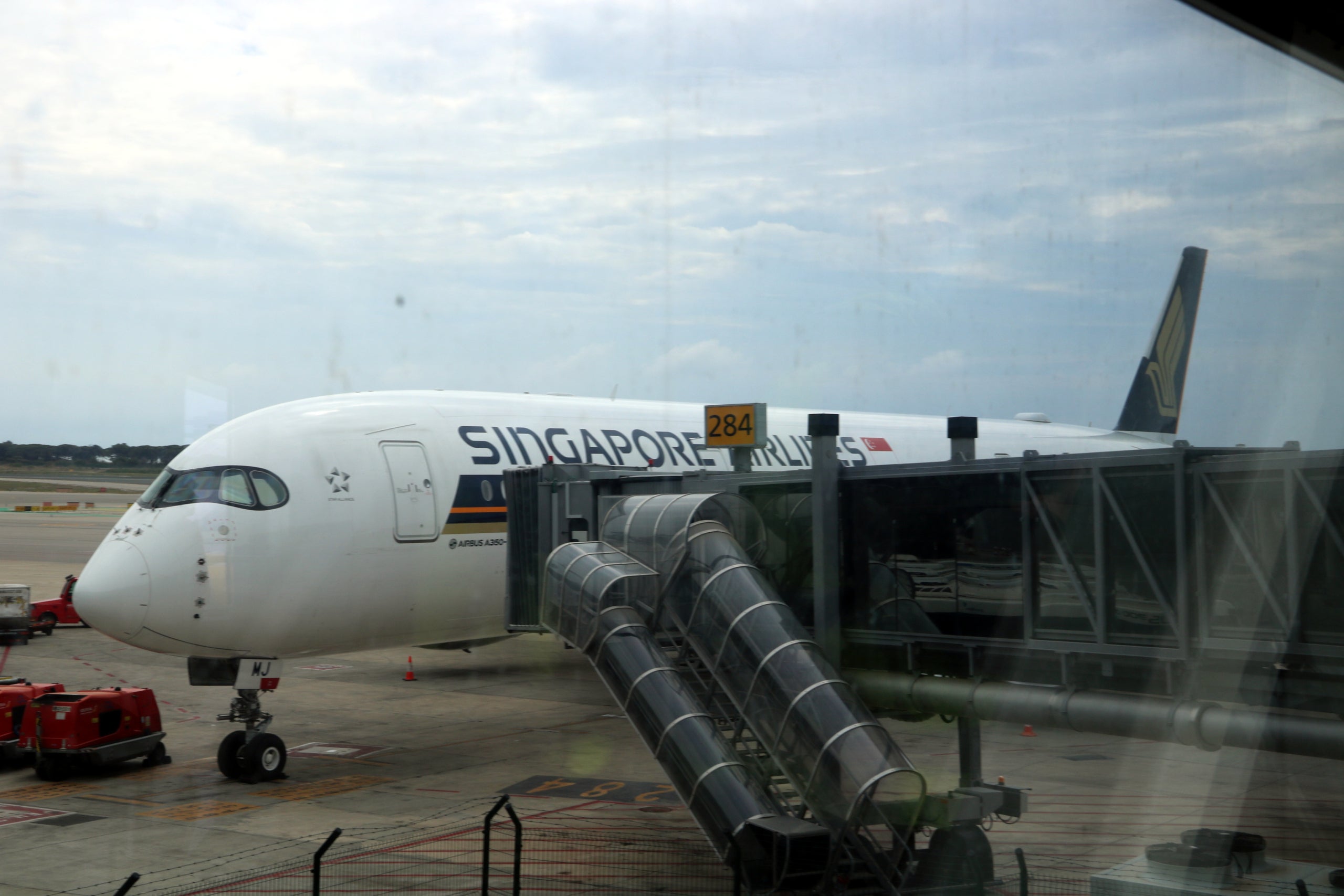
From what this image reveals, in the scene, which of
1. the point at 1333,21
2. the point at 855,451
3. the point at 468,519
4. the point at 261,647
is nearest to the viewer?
the point at 1333,21

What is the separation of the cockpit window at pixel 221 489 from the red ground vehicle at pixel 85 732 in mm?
3162

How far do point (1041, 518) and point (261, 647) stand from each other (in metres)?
A: 11.1

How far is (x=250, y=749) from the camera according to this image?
16453 mm

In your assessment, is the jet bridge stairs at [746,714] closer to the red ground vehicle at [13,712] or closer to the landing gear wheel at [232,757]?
the landing gear wheel at [232,757]

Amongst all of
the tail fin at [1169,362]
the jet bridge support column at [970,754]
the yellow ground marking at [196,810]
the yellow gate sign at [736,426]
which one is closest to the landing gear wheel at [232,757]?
the yellow ground marking at [196,810]

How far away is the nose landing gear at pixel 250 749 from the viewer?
54.1ft

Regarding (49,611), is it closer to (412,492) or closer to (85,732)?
(85,732)

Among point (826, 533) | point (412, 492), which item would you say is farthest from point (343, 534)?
point (826, 533)

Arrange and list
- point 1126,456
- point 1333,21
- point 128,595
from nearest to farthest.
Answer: point 1333,21 < point 1126,456 < point 128,595

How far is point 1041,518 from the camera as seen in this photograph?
10930 mm

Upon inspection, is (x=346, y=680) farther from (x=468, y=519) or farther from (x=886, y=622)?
(x=886, y=622)

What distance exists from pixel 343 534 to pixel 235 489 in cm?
161

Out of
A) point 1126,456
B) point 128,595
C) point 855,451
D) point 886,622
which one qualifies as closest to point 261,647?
point 128,595

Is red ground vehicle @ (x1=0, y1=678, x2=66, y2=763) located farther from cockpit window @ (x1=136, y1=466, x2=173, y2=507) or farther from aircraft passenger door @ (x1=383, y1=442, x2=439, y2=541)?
aircraft passenger door @ (x1=383, y1=442, x2=439, y2=541)
